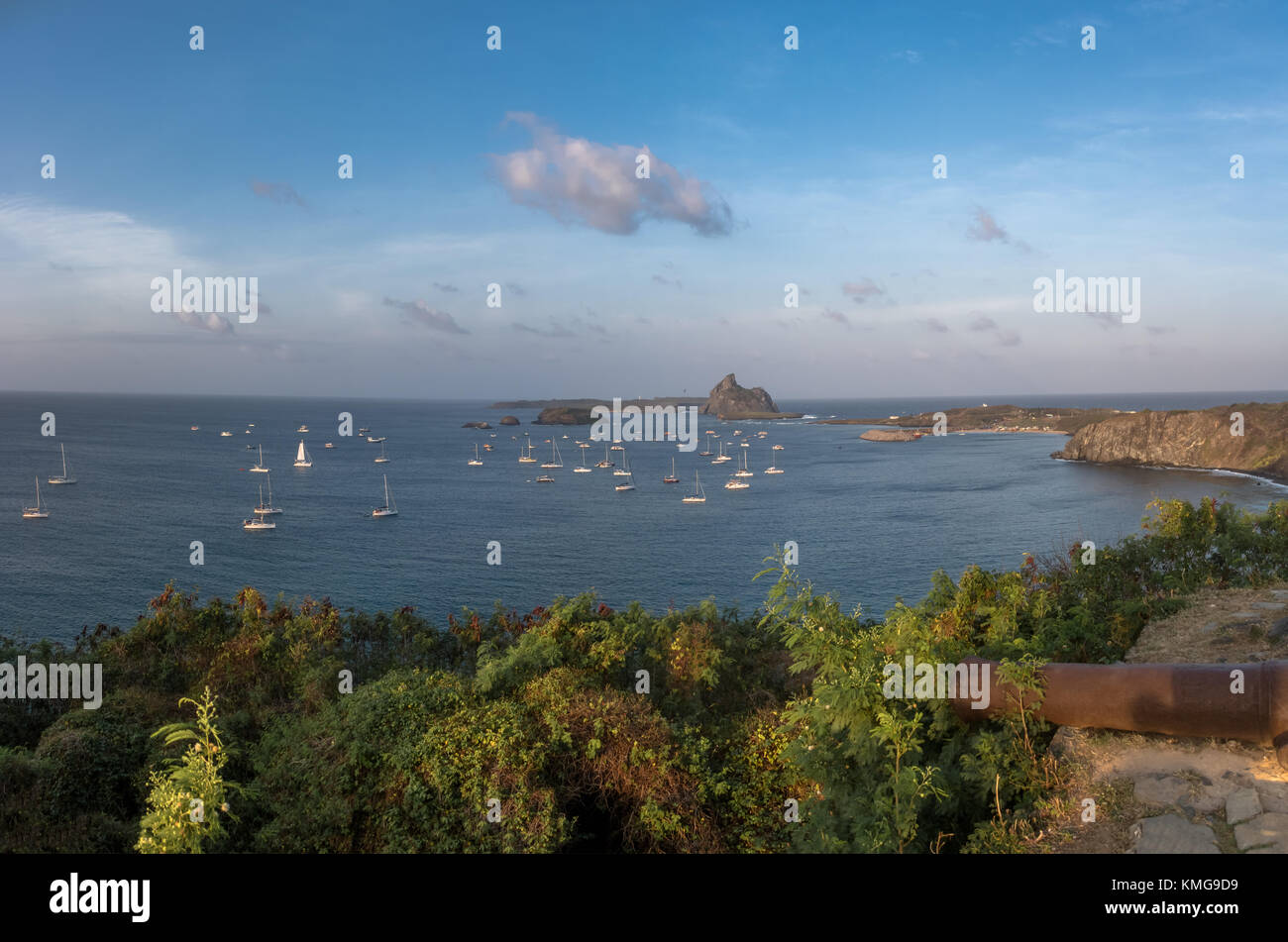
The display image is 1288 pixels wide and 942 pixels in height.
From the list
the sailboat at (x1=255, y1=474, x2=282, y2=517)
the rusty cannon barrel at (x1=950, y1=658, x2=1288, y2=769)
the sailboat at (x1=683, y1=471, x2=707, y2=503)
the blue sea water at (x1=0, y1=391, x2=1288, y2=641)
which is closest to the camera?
the rusty cannon barrel at (x1=950, y1=658, x2=1288, y2=769)

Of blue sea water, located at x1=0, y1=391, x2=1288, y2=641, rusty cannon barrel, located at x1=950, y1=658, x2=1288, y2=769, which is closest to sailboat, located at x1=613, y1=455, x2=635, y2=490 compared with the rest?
blue sea water, located at x1=0, y1=391, x2=1288, y2=641

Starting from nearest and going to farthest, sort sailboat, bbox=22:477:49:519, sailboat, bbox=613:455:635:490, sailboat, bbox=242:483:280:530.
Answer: sailboat, bbox=242:483:280:530 → sailboat, bbox=22:477:49:519 → sailboat, bbox=613:455:635:490

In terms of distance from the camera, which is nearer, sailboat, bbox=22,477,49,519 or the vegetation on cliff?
the vegetation on cliff

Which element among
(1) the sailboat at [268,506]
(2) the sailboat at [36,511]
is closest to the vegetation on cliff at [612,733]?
(1) the sailboat at [268,506]

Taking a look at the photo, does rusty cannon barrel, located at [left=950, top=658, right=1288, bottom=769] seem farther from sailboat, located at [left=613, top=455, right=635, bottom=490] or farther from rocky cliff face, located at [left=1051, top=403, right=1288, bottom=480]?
rocky cliff face, located at [left=1051, top=403, right=1288, bottom=480]

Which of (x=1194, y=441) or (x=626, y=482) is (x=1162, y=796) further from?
(x=1194, y=441)

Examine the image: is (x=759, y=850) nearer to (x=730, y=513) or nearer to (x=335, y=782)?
(x=335, y=782)
